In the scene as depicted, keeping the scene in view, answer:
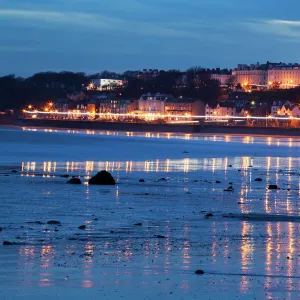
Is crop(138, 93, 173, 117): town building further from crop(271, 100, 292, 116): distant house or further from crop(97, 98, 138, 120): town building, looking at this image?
crop(271, 100, 292, 116): distant house

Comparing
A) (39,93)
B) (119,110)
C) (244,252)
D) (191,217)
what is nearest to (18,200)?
(191,217)

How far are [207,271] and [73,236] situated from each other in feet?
9.61

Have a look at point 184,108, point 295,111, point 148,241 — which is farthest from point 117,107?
point 148,241

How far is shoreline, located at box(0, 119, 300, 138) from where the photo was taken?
114 m

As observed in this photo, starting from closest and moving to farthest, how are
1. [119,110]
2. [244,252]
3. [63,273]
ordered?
1. [63,273]
2. [244,252]
3. [119,110]

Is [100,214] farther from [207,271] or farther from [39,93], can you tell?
[39,93]

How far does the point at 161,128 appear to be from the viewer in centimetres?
13062

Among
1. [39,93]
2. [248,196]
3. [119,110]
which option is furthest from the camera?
[39,93]

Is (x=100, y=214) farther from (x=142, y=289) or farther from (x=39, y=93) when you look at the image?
(x=39, y=93)

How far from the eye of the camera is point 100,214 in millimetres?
16250

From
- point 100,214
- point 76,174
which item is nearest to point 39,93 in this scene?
point 76,174

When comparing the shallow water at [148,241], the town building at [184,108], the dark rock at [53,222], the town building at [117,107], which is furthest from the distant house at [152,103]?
the dark rock at [53,222]

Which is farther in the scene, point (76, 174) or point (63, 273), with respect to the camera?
point (76, 174)

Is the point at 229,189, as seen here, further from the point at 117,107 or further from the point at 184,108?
the point at 117,107
